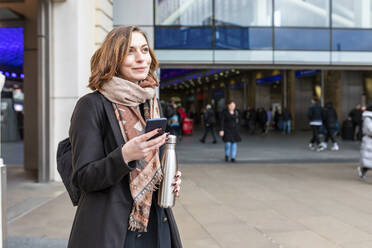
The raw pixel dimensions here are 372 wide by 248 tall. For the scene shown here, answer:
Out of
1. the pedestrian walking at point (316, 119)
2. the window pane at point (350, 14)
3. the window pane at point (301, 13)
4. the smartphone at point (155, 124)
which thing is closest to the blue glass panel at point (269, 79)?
the window pane at point (350, 14)

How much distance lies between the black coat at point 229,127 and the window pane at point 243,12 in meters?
3.98

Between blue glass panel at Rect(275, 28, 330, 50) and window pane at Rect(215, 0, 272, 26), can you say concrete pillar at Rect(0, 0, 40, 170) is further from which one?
blue glass panel at Rect(275, 28, 330, 50)

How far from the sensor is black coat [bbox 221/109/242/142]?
1083 centimetres

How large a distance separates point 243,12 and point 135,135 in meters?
13.0

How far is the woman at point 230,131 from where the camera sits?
10.8 metres

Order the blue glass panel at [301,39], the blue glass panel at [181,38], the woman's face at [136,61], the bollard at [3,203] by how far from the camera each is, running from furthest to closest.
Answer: the blue glass panel at [301,39] < the blue glass panel at [181,38] < the bollard at [3,203] < the woman's face at [136,61]

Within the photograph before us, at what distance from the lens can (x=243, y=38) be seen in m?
13.3

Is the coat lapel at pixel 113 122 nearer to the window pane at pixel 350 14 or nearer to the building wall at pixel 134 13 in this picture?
the building wall at pixel 134 13

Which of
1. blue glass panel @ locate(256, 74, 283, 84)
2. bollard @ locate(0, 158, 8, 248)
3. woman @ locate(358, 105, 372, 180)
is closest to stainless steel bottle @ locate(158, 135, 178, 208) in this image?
bollard @ locate(0, 158, 8, 248)

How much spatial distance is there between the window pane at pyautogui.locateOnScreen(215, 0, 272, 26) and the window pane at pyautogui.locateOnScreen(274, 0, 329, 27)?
403mm

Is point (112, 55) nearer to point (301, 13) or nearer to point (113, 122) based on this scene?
point (113, 122)

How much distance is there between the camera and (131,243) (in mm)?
1607

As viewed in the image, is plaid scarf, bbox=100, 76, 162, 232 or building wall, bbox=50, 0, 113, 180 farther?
building wall, bbox=50, 0, 113, 180

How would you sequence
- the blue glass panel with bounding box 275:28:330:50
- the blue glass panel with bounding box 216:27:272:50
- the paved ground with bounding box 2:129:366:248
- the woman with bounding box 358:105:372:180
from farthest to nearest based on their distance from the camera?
the blue glass panel with bounding box 275:28:330:50 < the blue glass panel with bounding box 216:27:272:50 < the woman with bounding box 358:105:372:180 < the paved ground with bounding box 2:129:366:248
